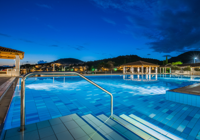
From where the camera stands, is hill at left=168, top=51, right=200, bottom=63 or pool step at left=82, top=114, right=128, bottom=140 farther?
hill at left=168, top=51, right=200, bottom=63

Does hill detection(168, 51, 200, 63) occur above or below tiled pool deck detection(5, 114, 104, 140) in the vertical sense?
above

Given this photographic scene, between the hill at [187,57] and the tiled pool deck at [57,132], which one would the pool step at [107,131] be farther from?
the hill at [187,57]

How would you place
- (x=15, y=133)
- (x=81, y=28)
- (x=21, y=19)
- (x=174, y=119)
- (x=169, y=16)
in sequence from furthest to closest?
1. (x=81, y=28)
2. (x=169, y=16)
3. (x=21, y=19)
4. (x=174, y=119)
5. (x=15, y=133)

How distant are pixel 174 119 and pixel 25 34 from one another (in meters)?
33.4

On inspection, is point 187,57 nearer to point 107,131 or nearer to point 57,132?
point 107,131

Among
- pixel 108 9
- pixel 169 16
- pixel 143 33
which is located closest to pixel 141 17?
pixel 169 16

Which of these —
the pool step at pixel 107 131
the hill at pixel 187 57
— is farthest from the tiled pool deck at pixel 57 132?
the hill at pixel 187 57

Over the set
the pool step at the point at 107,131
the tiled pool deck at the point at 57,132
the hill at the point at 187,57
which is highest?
the hill at the point at 187,57

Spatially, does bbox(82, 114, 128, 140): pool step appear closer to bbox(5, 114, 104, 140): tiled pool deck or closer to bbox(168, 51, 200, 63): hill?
bbox(5, 114, 104, 140): tiled pool deck

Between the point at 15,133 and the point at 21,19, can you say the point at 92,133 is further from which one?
the point at 21,19

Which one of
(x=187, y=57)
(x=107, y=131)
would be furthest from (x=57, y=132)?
(x=187, y=57)

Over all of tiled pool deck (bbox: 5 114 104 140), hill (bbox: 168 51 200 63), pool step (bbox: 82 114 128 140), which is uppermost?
hill (bbox: 168 51 200 63)

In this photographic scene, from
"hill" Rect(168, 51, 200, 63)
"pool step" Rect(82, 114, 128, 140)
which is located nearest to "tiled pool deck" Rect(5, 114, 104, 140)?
"pool step" Rect(82, 114, 128, 140)

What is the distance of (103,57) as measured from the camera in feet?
282
